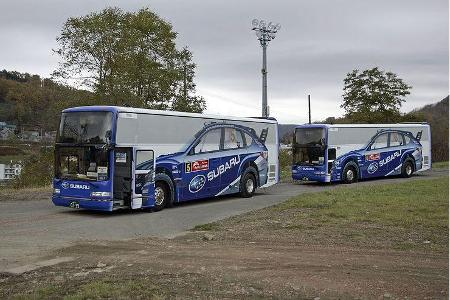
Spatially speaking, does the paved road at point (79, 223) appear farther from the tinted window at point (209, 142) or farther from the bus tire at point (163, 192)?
the tinted window at point (209, 142)

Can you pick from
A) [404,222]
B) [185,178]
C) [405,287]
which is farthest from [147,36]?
[405,287]

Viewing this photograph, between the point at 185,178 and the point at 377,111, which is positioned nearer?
the point at 185,178

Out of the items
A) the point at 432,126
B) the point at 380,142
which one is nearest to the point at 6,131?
the point at 380,142

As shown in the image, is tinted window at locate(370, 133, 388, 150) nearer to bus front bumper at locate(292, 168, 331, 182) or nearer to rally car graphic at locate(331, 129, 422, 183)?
rally car graphic at locate(331, 129, 422, 183)

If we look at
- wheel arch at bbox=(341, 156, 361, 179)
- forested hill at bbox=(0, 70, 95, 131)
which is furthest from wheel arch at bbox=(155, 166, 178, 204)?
forested hill at bbox=(0, 70, 95, 131)

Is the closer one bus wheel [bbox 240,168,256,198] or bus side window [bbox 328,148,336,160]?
bus wheel [bbox 240,168,256,198]

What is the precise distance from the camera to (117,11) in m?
34.3

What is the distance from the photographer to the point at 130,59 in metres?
31.2

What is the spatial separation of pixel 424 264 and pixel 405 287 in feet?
4.92

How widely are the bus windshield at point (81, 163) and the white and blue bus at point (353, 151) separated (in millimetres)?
12512

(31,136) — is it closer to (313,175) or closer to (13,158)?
(13,158)

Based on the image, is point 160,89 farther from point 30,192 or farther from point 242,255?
point 242,255

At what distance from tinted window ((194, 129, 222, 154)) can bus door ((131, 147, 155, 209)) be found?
Result: 7.20 feet

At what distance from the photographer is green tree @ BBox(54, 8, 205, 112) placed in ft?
101
